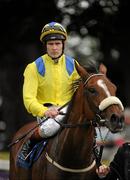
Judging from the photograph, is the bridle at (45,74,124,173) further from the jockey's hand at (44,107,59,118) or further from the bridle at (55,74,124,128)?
the jockey's hand at (44,107,59,118)

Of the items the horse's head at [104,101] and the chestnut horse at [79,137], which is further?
the chestnut horse at [79,137]

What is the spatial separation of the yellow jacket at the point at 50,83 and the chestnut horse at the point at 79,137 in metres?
0.25

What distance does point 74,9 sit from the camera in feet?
54.3

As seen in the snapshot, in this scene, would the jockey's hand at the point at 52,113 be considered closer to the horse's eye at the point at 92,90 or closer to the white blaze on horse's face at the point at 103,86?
the horse's eye at the point at 92,90

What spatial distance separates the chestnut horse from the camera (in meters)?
6.12

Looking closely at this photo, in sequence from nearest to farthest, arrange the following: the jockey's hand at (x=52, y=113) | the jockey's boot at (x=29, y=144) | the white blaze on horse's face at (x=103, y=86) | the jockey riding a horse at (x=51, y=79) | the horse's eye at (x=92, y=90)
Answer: the white blaze on horse's face at (x=103, y=86)
the horse's eye at (x=92, y=90)
the jockey's hand at (x=52, y=113)
the jockey riding a horse at (x=51, y=79)
the jockey's boot at (x=29, y=144)

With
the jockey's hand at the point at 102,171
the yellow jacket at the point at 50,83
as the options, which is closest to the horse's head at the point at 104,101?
the yellow jacket at the point at 50,83

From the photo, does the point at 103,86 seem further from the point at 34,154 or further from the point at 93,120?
the point at 34,154

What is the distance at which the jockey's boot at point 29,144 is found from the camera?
6.88 metres

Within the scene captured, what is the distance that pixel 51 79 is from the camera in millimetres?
6797

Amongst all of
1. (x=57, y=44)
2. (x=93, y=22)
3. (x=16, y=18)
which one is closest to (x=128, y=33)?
(x=93, y=22)

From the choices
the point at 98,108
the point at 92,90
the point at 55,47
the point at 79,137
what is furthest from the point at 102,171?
the point at 55,47

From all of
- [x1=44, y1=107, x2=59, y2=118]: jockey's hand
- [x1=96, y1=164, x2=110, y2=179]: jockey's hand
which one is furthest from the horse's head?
[x1=96, y1=164, x2=110, y2=179]: jockey's hand

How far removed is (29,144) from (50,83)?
2.41 ft
